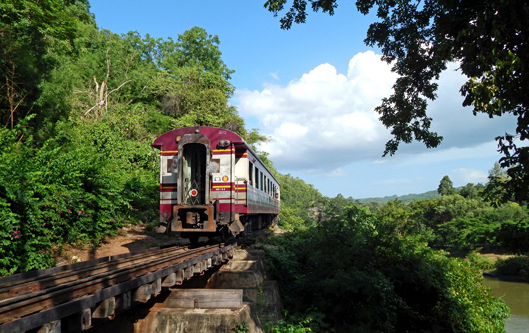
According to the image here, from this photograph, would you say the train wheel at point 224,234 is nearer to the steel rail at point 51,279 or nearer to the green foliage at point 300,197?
the steel rail at point 51,279

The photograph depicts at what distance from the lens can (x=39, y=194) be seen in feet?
31.1

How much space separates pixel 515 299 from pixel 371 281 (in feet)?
81.2

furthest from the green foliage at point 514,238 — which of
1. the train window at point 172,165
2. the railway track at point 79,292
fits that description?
the train window at point 172,165

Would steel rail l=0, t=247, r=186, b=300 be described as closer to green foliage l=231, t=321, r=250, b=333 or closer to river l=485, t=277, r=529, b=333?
green foliage l=231, t=321, r=250, b=333

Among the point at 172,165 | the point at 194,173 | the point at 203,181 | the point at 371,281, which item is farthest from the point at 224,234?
the point at 371,281

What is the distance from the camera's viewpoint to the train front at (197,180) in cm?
994

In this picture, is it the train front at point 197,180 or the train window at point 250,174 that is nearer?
the train front at point 197,180

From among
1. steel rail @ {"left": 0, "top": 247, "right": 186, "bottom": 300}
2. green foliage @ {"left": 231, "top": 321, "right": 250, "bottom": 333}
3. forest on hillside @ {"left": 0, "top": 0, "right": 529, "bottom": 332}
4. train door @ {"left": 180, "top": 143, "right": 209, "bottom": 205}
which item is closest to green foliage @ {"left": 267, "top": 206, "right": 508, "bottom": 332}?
forest on hillside @ {"left": 0, "top": 0, "right": 529, "bottom": 332}

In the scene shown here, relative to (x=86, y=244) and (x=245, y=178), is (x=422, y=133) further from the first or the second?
(x=86, y=244)

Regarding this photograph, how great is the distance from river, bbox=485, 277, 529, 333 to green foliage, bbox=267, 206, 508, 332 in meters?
6.75

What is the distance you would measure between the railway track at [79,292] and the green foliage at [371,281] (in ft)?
14.7

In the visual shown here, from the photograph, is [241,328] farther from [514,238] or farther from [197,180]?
[197,180]

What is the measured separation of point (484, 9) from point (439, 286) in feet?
31.9

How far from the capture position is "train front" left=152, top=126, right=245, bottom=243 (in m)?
9.94
